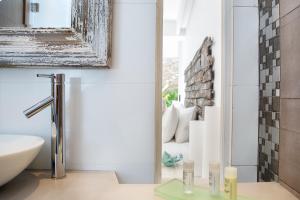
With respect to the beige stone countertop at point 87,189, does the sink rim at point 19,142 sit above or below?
above

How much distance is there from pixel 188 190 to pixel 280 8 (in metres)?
0.60

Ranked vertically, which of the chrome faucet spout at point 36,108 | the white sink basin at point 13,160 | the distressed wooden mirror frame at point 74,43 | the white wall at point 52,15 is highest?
the white wall at point 52,15

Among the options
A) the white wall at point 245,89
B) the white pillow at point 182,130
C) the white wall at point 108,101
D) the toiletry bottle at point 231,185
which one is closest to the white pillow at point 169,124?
the white pillow at point 182,130

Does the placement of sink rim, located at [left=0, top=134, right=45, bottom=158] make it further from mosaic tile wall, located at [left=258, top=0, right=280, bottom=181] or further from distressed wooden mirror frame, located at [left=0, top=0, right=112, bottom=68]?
mosaic tile wall, located at [left=258, top=0, right=280, bottom=181]

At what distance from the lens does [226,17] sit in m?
0.81

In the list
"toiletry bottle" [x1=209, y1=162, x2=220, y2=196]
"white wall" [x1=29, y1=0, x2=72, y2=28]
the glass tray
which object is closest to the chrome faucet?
"white wall" [x1=29, y1=0, x2=72, y2=28]

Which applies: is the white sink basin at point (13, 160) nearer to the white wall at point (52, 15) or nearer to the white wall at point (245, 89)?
the white wall at point (52, 15)

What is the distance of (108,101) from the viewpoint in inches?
32.1

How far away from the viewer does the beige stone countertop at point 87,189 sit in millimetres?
602

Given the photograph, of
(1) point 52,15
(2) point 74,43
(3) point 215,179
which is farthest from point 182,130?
(1) point 52,15

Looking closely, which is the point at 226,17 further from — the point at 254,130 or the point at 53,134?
the point at 53,134

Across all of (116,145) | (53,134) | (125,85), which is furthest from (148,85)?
(53,134)

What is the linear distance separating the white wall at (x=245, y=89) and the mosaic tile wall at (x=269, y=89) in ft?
0.06

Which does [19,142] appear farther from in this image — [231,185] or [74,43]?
[231,185]
